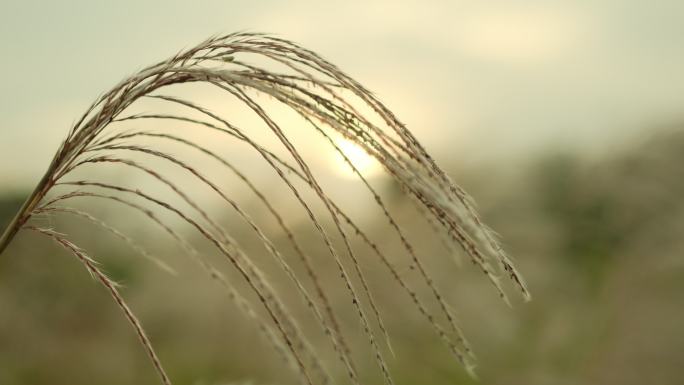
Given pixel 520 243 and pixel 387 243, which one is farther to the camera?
pixel 520 243

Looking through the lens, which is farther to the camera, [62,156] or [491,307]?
[491,307]

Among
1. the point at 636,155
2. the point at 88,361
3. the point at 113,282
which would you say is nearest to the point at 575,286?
the point at 636,155

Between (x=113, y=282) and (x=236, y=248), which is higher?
(x=113, y=282)

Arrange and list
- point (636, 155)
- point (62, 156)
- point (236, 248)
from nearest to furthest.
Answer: point (236, 248) < point (62, 156) < point (636, 155)

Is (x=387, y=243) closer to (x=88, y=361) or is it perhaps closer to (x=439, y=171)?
(x=88, y=361)

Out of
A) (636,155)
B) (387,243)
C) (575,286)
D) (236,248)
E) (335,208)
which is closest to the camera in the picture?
(236,248)

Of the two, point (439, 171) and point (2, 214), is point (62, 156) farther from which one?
point (2, 214)

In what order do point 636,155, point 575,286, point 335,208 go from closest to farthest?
point 335,208 → point 575,286 → point 636,155

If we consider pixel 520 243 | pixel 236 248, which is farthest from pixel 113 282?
pixel 520 243

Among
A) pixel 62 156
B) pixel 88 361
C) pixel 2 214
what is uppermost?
pixel 2 214
